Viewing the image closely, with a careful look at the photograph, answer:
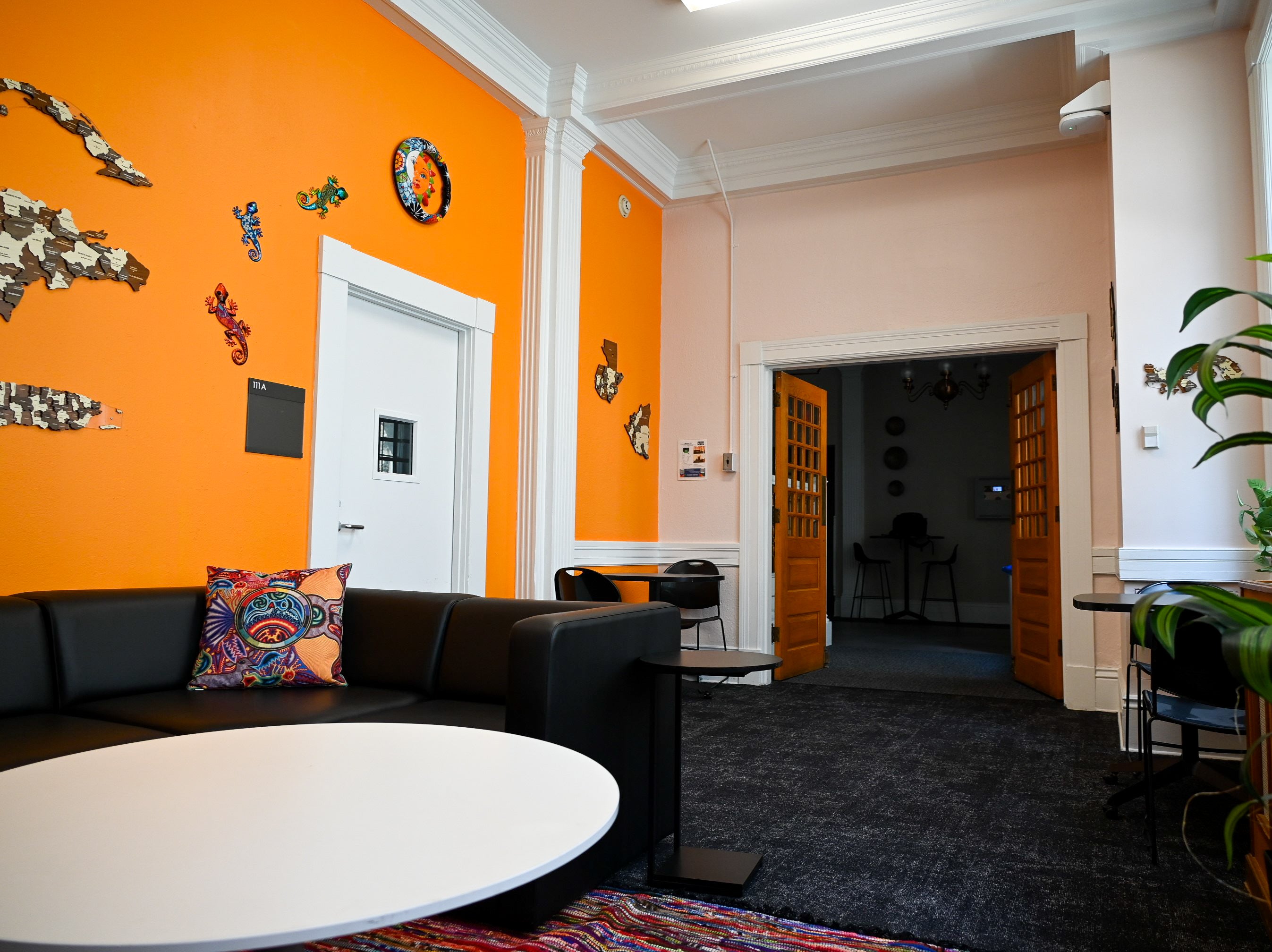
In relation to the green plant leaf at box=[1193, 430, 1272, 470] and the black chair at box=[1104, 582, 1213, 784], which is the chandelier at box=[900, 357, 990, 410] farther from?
the green plant leaf at box=[1193, 430, 1272, 470]

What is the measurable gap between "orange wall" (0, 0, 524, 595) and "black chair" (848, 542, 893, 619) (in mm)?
8290

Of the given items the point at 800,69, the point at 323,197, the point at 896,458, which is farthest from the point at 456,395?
the point at 896,458

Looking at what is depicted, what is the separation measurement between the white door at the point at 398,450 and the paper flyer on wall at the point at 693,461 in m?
2.27

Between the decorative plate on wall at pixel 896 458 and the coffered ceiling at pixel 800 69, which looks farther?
the decorative plate on wall at pixel 896 458

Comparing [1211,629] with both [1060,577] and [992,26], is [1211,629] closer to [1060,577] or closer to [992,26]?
[1060,577]

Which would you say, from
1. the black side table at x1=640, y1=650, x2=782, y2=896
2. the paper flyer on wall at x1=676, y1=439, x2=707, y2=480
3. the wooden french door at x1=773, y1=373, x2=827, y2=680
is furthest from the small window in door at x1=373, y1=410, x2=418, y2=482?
the wooden french door at x1=773, y1=373, x2=827, y2=680

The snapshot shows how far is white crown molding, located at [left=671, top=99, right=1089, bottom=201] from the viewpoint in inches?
219

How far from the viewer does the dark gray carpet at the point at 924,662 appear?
5973 millimetres

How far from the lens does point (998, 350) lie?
5668 mm

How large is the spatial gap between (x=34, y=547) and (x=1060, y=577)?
513 cm

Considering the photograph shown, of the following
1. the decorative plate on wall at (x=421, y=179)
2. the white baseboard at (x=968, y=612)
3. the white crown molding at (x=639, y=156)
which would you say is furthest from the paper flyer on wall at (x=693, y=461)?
the white baseboard at (x=968, y=612)

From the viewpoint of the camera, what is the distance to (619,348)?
6062 millimetres

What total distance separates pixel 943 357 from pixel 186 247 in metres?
4.52

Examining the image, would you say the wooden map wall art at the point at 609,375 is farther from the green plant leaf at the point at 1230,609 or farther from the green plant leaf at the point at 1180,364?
the green plant leaf at the point at 1230,609
